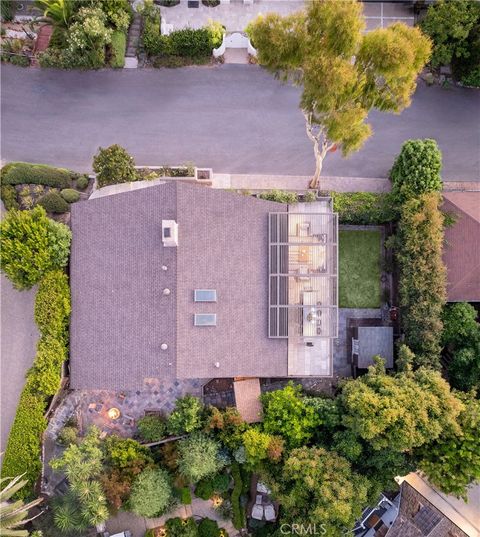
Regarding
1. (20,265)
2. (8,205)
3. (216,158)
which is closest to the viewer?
(20,265)

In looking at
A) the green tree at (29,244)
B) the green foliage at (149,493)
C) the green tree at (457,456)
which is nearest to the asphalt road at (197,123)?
the green tree at (29,244)

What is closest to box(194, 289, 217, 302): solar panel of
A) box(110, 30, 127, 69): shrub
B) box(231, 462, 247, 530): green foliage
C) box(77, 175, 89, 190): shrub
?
box(231, 462, 247, 530): green foliage

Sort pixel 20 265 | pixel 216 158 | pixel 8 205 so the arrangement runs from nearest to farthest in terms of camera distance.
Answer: pixel 20 265, pixel 8 205, pixel 216 158

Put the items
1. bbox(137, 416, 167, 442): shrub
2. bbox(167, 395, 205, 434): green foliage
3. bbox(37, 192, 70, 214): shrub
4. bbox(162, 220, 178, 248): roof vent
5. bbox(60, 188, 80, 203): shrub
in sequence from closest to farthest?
1. bbox(162, 220, 178, 248): roof vent
2. bbox(167, 395, 205, 434): green foliage
3. bbox(137, 416, 167, 442): shrub
4. bbox(37, 192, 70, 214): shrub
5. bbox(60, 188, 80, 203): shrub

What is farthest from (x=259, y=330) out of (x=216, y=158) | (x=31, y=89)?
(x=31, y=89)

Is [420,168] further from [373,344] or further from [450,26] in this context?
[373,344]

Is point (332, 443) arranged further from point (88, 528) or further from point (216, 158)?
point (216, 158)

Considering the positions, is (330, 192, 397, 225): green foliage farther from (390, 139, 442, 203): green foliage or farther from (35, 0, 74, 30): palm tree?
(35, 0, 74, 30): palm tree
